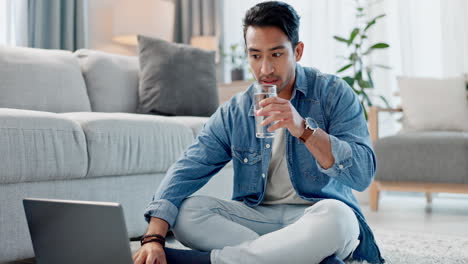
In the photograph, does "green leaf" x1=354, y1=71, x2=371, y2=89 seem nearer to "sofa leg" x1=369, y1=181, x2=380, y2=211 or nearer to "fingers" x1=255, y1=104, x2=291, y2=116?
"sofa leg" x1=369, y1=181, x2=380, y2=211

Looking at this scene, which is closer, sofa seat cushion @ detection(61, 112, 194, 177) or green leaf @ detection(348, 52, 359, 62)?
sofa seat cushion @ detection(61, 112, 194, 177)

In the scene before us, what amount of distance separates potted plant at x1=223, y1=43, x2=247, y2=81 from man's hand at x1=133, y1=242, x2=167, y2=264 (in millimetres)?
2992

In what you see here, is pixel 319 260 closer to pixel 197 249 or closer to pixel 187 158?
pixel 197 249

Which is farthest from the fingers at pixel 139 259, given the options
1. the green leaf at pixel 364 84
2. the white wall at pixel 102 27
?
the white wall at pixel 102 27

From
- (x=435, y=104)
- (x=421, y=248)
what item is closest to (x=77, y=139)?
(x=421, y=248)

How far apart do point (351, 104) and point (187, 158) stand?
18.9 inches

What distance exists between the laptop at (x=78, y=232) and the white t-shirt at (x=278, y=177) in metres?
0.56

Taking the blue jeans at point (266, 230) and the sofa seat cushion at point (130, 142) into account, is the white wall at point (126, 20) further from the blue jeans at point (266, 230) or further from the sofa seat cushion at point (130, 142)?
the blue jeans at point (266, 230)

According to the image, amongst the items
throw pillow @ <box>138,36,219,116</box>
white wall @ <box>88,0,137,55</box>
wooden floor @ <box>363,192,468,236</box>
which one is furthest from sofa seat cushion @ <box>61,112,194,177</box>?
white wall @ <box>88,0,137,55</box>

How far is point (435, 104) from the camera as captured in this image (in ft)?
10.9

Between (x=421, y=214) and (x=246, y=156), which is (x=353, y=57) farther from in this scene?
(x=246, y=156)

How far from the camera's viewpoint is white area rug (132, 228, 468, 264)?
69.2 inches

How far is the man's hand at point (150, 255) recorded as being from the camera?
122 centimetres

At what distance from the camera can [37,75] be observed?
2438mm
